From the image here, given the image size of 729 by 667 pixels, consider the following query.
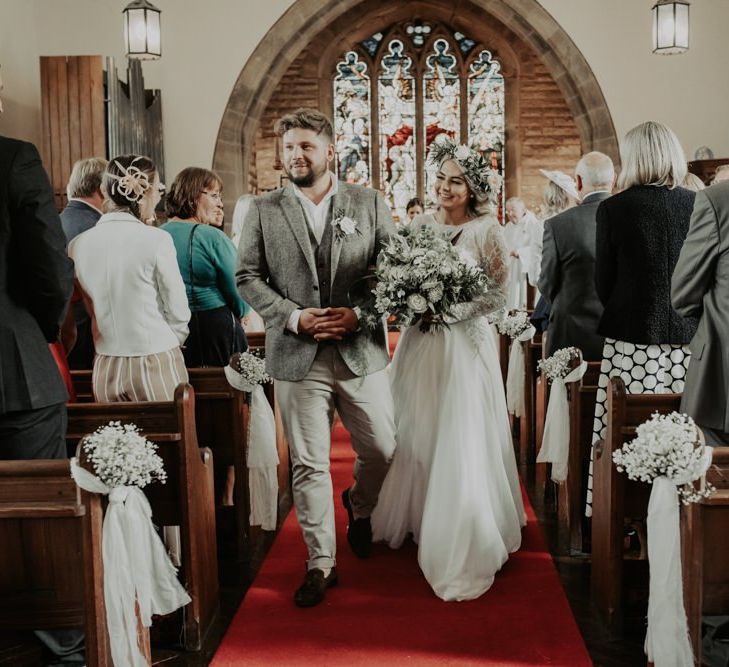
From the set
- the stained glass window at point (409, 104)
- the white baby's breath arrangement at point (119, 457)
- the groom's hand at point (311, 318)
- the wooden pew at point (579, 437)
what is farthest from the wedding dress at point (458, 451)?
the stained glass window at point (409, 104)

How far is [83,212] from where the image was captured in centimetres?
401

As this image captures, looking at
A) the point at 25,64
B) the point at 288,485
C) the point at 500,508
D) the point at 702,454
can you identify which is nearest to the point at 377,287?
the point at 500,508

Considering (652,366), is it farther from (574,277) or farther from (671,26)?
(671,26)

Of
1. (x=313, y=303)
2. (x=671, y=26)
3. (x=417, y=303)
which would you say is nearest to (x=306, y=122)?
(x=313, y=303)

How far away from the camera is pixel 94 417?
297cm

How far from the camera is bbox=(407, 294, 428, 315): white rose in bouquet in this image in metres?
3.36

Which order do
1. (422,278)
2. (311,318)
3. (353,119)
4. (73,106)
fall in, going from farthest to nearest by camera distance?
(353,119)
(73,106)
(422,278)
(311,318)

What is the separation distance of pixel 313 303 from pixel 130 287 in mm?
673

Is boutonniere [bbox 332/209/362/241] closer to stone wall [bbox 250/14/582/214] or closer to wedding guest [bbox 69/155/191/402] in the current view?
wedding guest [bbox 69/155/191/402]

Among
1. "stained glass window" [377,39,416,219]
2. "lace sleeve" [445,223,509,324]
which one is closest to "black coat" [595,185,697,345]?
"lace sleeve" [445,223,509,324]

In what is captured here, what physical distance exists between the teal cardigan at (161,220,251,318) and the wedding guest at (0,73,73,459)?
1.43 metres

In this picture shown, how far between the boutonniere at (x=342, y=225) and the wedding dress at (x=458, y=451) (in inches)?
19.3

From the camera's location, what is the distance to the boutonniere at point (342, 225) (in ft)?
10.8

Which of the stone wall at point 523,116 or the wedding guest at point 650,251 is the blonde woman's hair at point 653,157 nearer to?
the wedding guest at point 650,251
